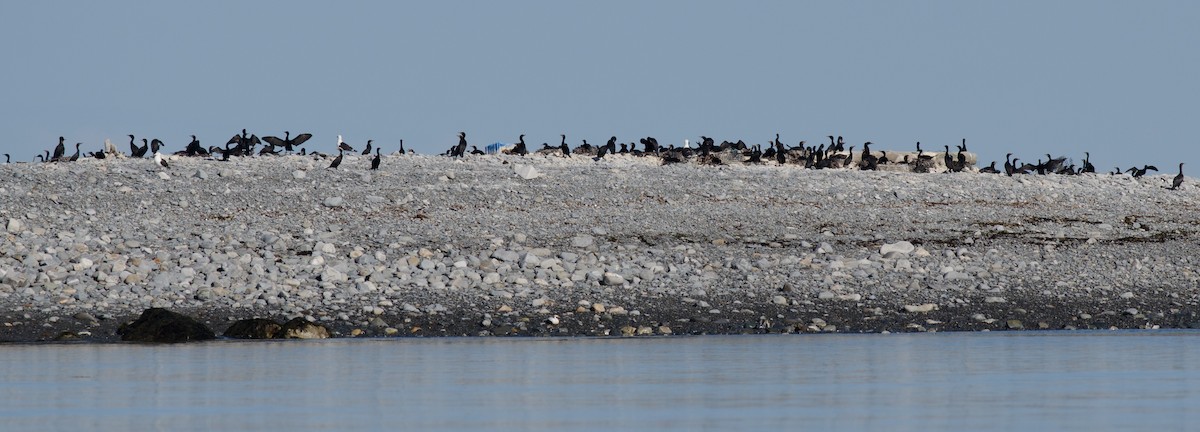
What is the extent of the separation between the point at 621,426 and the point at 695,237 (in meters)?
18.2

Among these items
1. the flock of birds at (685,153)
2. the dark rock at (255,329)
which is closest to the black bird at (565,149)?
the flock of birds at (685,153)

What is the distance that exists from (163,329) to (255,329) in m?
1.06

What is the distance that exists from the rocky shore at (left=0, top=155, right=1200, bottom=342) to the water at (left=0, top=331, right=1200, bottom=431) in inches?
91.5

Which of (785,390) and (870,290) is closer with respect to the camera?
(785,390)

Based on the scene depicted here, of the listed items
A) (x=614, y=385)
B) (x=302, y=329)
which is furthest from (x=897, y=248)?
(x=614, y=385)

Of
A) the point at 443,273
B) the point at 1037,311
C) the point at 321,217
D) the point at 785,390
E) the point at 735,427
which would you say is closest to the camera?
the point at 735,427

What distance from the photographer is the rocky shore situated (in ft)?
75.5

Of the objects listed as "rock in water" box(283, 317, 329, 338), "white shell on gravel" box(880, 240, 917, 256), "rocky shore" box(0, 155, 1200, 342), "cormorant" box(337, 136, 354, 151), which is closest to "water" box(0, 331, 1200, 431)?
"rock in water" box(283, 317, 329, 338)

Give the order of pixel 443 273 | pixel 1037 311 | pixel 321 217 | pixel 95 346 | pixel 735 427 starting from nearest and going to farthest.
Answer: pixel 735 427, pixel 95 346, pixel 1037 311, pixel 443 273, pixel 321 217

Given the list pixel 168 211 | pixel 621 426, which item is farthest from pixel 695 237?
pixel 621 426

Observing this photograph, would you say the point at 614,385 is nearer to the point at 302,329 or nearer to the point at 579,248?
the point at 302,329

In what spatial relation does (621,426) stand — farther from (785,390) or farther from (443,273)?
(443,273)

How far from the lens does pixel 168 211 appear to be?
103ft

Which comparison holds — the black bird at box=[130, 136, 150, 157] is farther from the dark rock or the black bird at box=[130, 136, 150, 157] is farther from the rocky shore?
the dark rock
